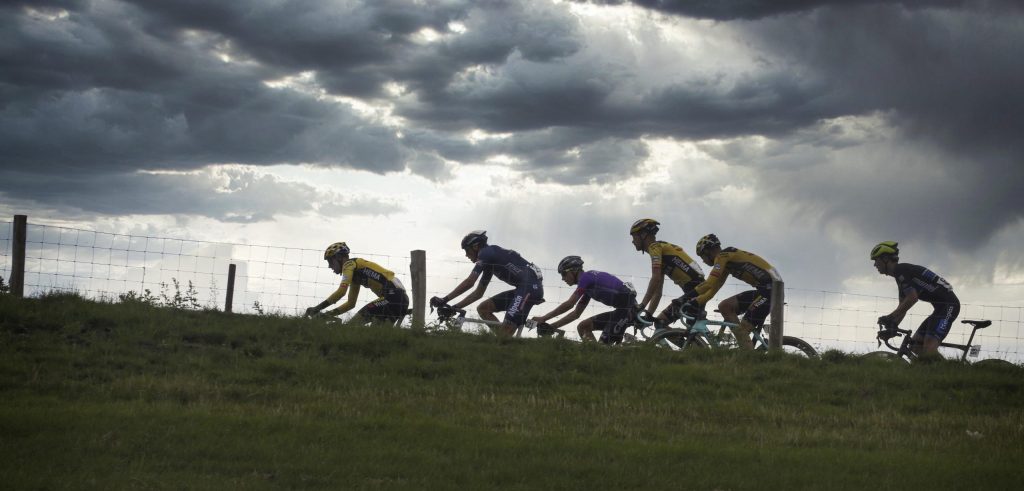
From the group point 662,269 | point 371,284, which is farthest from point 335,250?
point 662,269

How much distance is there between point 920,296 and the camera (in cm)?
1611

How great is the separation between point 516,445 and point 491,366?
179 inches

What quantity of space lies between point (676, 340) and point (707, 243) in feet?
5.34

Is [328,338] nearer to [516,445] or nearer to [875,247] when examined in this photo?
[516,445]

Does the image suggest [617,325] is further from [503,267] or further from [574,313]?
[503,267]

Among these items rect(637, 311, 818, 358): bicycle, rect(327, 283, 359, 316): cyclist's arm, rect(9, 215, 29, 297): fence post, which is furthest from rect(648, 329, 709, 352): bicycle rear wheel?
rect(9, 215, 29, 297): fence post

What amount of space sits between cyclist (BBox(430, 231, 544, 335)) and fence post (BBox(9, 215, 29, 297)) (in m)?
7.22

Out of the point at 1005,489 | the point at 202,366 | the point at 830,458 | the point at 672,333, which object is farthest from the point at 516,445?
the point at 672,333

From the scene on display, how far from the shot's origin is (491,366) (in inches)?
569

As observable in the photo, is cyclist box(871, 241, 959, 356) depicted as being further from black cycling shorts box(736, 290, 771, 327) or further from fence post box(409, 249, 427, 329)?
fence post box(409, 249, 427, 329)

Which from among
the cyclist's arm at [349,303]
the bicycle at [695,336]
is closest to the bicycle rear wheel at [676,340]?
the bicycle at [695,336]

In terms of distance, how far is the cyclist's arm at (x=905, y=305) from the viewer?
16016 millimetres

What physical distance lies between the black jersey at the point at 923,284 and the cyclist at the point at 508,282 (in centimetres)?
569

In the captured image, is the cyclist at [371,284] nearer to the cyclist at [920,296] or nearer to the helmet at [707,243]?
the helmet at [707,243]
